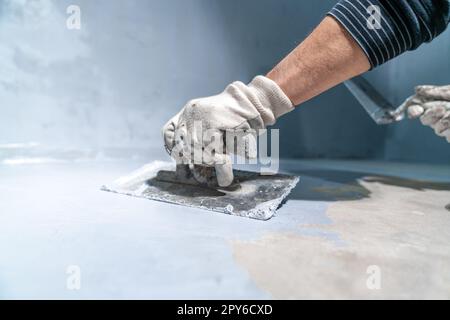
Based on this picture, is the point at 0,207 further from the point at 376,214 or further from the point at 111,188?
the point at 376,214

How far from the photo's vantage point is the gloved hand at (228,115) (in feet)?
2.97

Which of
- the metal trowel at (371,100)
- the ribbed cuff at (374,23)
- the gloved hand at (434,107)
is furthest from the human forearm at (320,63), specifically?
the metal trowel at (371,100)

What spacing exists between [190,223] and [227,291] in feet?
0.99

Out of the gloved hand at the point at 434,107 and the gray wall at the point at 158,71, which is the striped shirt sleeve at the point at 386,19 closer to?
the gloved hand at the point at 434,107

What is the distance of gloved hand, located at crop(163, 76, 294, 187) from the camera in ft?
2.97

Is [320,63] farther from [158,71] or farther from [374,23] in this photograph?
[158,71]

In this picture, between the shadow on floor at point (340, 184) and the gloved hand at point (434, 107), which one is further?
the gloved hand at point (434, 107)

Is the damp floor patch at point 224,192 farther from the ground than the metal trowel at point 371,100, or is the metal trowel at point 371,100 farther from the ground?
the metal trowel at point 371,100

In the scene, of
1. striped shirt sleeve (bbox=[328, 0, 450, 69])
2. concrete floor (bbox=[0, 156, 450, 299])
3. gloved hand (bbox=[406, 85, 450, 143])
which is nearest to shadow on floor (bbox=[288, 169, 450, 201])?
concrete floor (bbox=[0, 156, 450, 299])

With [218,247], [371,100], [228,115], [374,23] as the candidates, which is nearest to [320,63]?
[374,23]

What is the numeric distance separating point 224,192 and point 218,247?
0.35m

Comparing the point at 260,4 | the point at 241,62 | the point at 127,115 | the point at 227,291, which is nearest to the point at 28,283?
the point at 227,291

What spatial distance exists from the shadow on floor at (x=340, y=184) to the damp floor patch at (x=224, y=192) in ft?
0.35

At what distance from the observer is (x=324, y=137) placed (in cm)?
211
